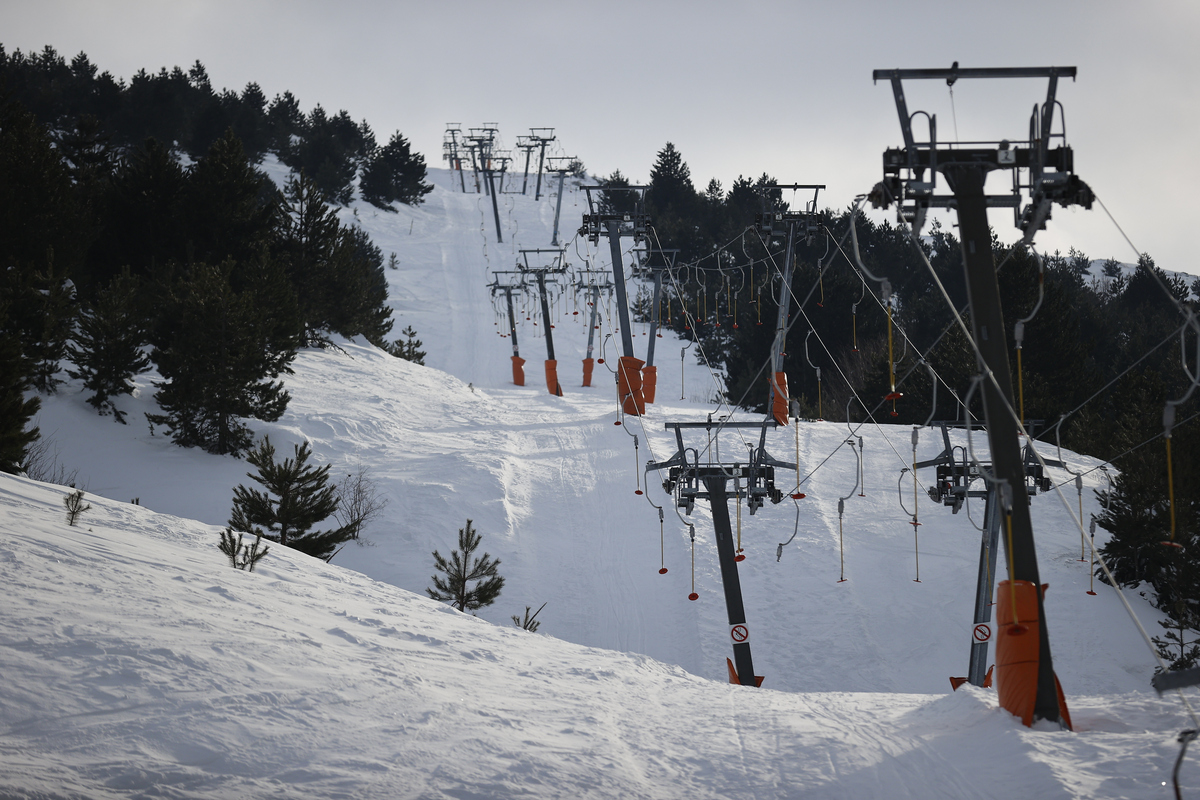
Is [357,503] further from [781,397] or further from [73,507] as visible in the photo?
[781,397]

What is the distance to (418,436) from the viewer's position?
Result: 889 inches

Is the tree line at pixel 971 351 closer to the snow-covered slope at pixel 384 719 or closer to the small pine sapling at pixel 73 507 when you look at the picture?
the snow-covered slope at pixel 384 719

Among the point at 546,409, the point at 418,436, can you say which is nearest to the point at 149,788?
the point at 418,436

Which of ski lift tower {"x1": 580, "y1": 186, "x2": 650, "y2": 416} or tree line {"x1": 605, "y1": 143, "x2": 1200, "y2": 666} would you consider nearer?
tree line {"x1": 605, "y1": 143, "x2": 1200, "y2": 666}

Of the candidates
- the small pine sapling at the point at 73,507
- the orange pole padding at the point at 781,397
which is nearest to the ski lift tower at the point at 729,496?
the small pine sapling at the point at 73,507

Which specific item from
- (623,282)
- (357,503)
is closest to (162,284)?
(357,503)

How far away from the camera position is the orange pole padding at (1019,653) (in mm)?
6969

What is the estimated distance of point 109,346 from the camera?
56.7 feet

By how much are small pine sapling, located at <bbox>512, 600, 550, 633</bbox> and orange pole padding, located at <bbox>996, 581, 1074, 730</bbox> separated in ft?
20.1

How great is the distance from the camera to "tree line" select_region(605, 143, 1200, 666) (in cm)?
1576

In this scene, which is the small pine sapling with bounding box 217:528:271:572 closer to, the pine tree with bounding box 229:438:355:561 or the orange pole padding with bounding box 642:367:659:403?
the pine tree with bounding box 229:438:355:561

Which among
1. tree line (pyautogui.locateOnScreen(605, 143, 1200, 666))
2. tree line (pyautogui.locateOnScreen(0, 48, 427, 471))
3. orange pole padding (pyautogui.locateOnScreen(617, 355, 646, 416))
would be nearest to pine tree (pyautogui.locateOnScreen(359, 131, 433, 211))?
tree line (pyautogui.locateOnScreen(605, 143, 1200, 666))

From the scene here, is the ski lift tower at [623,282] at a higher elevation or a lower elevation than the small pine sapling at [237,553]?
higher

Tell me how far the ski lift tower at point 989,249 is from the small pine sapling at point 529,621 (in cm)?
633
